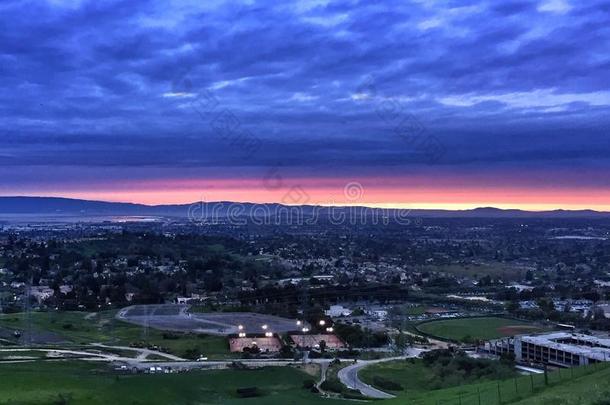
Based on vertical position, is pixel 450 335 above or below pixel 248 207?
below

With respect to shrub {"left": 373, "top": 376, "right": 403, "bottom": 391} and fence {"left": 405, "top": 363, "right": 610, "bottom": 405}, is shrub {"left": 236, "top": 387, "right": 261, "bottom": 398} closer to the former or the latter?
shrub {"left": 373, "top": 376, "right": 403, "bottom": 391}

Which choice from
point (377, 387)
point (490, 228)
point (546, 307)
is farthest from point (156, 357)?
point (490, 228)

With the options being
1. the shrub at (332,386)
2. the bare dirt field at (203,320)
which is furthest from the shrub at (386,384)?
the bare dirt field at (203,320)

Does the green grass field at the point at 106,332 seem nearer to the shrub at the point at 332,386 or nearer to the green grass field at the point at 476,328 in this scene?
the shrub at the point at 332,386

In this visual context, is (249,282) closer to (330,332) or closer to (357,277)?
(357,277)

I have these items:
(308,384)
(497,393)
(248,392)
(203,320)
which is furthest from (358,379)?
(203,320)

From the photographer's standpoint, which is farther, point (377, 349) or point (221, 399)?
point (377, 349)

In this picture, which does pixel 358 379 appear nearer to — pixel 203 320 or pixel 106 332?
pixel 106 332
